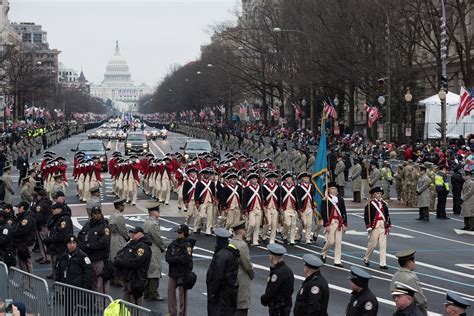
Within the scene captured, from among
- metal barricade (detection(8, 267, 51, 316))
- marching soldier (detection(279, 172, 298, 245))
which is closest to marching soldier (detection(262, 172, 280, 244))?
marching soldier (detection(279, 172, 298, 245))

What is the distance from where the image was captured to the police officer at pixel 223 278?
1208 cm

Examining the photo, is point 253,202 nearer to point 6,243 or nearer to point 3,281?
point 6,243

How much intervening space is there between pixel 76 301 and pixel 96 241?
3.04m

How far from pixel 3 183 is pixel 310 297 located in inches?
704

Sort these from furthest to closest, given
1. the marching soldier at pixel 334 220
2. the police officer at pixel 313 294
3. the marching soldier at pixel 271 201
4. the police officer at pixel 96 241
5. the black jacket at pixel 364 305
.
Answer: the marching soldier at pixel 271 201
the marching soldier at pixel 334 220
the police officer at pixel 96 241
the police officer at pixel 313 294
the black jacket at pixel 364 305

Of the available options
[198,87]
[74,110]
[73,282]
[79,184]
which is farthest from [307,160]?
[74,110]

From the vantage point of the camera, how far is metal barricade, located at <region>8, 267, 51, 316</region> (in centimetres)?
1185

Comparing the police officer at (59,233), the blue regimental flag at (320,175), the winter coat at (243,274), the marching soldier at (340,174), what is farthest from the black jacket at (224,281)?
the marching soldier at (340,174)

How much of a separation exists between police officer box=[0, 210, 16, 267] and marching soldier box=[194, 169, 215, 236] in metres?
7.77

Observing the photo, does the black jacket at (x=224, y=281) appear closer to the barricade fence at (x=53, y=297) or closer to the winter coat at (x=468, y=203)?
the barricade fence at (x=53, y=297)

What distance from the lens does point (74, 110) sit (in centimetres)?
19375

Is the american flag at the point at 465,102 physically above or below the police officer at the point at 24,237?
above

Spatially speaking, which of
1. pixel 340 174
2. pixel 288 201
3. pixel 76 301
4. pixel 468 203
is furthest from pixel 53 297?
pixel 340 174

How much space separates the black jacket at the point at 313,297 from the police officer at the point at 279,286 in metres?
0.61
